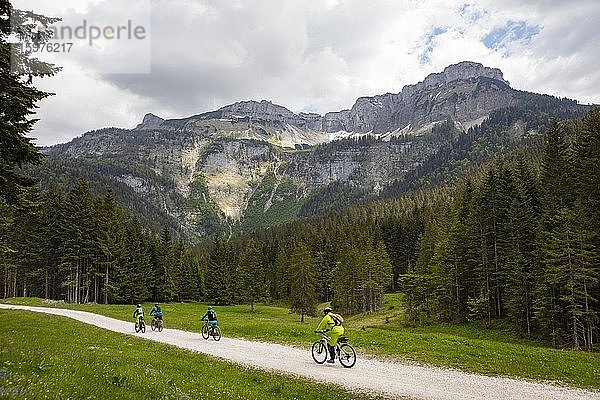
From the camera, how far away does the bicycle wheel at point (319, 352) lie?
1981cm

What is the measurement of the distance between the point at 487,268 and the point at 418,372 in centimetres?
3727

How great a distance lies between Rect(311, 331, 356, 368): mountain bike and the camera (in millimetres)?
18797

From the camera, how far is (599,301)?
3609 cm

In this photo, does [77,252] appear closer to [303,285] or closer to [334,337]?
[303,285]

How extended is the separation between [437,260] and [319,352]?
136ft

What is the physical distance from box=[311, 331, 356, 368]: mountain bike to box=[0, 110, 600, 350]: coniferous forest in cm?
1666

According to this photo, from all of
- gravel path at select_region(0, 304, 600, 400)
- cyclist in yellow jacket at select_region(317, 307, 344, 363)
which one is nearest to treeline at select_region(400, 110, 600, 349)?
gravel path at select_region(0, 304, 600, 400)

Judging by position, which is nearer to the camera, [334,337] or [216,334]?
[334,337]

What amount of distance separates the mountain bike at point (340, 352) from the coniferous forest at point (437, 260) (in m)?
16.7

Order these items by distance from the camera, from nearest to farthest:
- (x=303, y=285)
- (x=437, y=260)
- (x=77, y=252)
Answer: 1. (x=437, y=260)
2. (x=303, y=285)
3. (x=77, y=252)

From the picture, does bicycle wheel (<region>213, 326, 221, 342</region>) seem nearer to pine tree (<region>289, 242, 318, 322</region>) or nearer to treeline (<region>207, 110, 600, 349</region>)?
treeline (<region>207, 110, 600, 349</region>)

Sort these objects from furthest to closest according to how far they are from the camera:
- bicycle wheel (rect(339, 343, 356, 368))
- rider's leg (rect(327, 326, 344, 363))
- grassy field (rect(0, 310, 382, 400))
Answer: rider's leg (rect(327, 326, 344, 363)), bicycle wheel (rect(339, 343, 356, 368)), grassy field (rect(0, 310, 382, 400))

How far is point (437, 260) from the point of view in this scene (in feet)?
187

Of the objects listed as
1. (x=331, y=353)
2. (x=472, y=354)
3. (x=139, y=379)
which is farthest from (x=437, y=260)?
(x=139, y=379)
